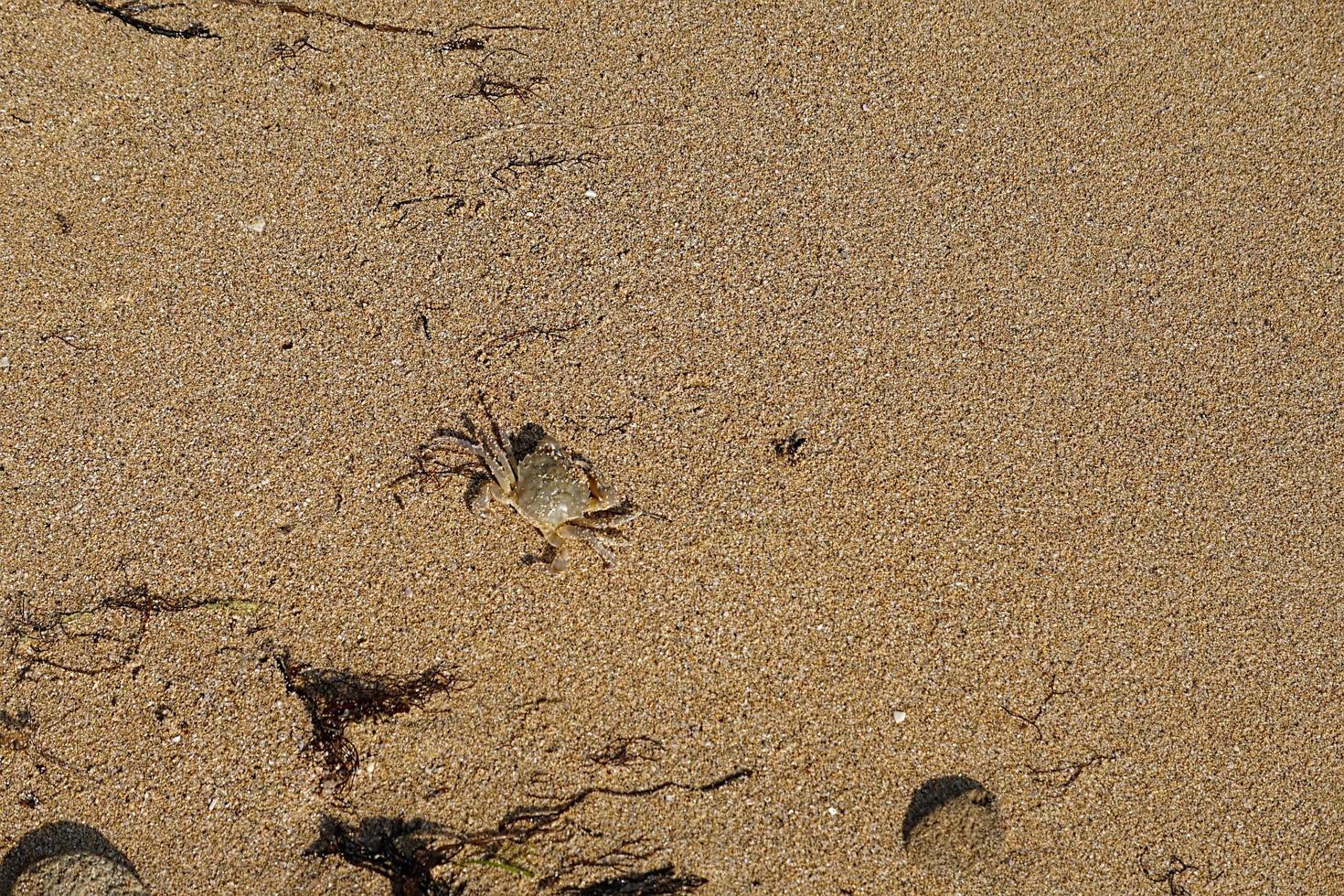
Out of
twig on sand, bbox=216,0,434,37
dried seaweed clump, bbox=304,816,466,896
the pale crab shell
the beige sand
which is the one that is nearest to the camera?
dried seaweed clump, bbox=304,816,466,896

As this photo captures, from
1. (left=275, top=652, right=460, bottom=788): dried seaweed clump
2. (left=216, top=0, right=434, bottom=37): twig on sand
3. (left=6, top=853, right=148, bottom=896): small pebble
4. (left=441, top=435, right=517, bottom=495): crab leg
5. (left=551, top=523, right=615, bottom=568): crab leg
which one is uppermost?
(left=216, top=0, right=434, bottom=37): twig on sand

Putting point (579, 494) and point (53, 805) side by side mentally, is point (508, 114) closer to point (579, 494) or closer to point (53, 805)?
point (579, 494)

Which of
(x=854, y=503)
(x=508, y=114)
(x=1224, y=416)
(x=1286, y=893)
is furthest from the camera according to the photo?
(x=508, y=114)

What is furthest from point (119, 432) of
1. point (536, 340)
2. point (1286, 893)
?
point (1286, 893)

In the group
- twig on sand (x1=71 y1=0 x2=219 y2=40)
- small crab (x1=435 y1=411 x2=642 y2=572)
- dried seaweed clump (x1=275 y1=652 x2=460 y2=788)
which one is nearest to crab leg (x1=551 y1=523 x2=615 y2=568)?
small crab (x1=435 y1=411 x2=642 y2=572)

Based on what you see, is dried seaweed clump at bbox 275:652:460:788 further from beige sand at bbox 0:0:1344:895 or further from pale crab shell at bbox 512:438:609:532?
pale crab shell at bbox 512:438:609:532
